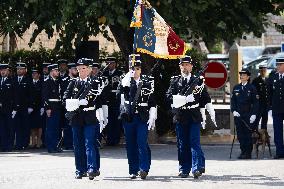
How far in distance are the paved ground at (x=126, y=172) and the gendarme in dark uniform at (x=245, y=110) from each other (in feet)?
1.20

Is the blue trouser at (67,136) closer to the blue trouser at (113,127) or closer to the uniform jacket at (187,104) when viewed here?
the blue trouser at (113,127)

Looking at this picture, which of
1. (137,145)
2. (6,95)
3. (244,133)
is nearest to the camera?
(137,145)

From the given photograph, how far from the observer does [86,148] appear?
15.7 m

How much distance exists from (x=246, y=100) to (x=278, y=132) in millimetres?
977

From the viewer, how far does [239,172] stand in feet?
53.9

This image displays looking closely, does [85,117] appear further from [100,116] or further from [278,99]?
[278,99]

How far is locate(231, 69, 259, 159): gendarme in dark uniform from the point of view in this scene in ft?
62.4

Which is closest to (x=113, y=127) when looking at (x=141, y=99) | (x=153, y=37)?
(x=153, y=37)

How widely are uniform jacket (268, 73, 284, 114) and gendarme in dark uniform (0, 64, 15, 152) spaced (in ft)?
19.0

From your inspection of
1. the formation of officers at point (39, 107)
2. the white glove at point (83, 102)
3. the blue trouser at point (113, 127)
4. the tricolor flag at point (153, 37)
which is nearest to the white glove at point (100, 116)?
the white glove at point (83, 102)

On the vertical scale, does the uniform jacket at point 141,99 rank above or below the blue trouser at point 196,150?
above

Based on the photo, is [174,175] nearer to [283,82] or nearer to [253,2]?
[283,82]

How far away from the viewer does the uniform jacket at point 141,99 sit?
15.8 m

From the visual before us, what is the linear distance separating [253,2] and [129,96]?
736cm
